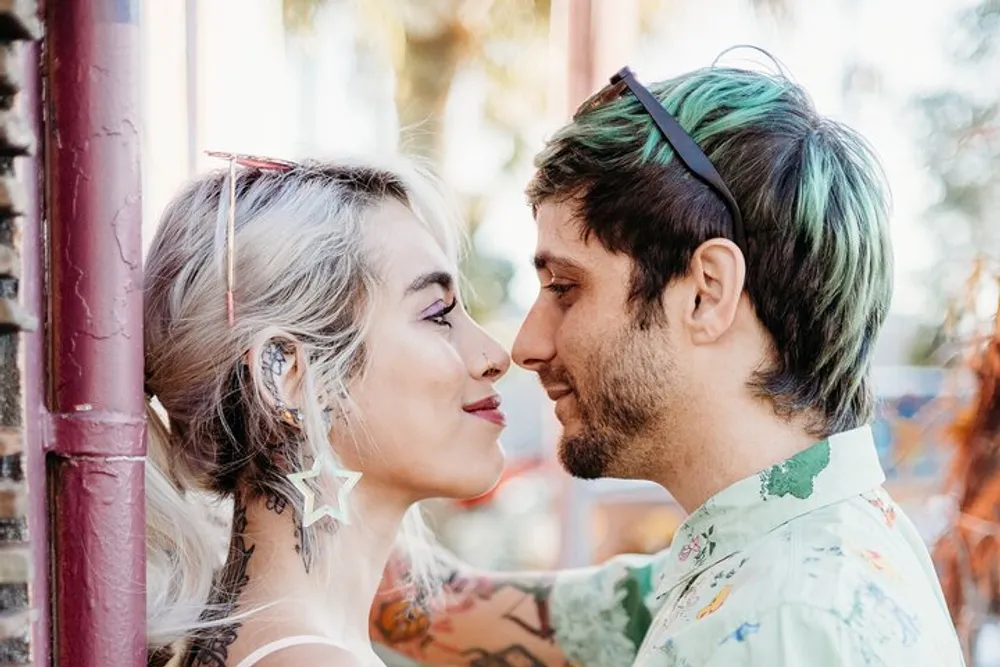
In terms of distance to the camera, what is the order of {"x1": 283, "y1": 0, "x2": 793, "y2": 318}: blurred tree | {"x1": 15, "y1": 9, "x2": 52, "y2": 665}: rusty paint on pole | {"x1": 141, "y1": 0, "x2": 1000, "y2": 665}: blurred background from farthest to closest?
{"x1": 283, "y1": 0, "x2": 793, "y2": 318}: blurred tree → {"x1": 141, "y1": 0, "x2": 1000, "y2": 665}: blurred background → {"x1": 15, "y1": 9, "x2": 52, "y2": 665}: rusty paint on pole

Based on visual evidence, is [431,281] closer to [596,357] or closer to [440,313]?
[440,313]

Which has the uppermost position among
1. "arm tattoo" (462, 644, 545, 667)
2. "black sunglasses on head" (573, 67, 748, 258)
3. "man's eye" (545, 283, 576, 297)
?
"black sunglasses on head" (573, 67, 748, 258)

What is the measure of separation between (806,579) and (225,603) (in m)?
0.93

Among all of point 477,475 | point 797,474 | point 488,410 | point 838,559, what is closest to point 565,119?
point 488,410

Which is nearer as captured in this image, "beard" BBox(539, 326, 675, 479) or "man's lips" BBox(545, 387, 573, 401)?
"beard" BBox(539, 326, 675, 479)

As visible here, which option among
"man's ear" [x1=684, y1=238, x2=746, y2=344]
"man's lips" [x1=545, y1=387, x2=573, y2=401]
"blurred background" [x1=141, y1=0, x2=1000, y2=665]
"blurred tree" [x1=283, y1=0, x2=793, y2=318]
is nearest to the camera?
"man's ear" [x1=684, y1=238, x2=746, y2=344]

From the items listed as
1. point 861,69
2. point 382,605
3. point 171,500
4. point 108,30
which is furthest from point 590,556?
point 108,30

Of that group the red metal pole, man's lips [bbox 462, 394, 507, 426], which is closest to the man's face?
man's lips [bbox 462, 394, 507, 426]

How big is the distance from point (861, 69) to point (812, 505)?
3442 mm

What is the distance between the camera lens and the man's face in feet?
6.56

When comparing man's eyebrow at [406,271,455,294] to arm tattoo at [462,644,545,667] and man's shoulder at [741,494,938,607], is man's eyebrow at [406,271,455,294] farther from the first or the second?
arm tattoo at [462,644,545,667]

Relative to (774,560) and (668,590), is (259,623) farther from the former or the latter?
(774,560)

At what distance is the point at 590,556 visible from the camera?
4.42 metres

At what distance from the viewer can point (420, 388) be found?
2.05 metres
